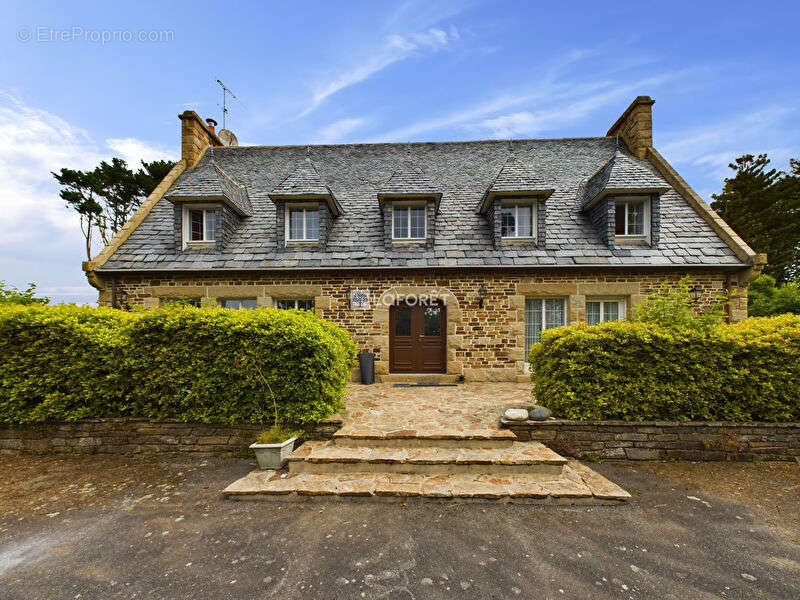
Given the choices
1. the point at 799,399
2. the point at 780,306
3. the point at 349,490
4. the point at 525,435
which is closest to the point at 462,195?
the point at 525,435

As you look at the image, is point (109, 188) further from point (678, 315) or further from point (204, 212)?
point (678, 315)

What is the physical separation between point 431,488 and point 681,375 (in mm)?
4682

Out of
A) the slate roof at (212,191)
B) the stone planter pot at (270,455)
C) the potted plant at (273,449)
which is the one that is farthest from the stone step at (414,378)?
the slate roof at (212,191)

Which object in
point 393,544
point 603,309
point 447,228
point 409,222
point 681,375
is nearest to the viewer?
point 393,544

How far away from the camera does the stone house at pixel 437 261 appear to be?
29.5ft

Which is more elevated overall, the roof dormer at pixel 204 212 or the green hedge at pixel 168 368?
the roof dormer at pixel 204 212

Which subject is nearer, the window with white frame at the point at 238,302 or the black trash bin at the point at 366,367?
the black trash bin at the point at 366,367

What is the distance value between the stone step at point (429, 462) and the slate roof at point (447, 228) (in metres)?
5.51

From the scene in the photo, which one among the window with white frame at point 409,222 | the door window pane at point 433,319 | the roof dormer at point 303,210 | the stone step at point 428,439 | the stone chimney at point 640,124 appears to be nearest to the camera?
the stone step at point 428,439

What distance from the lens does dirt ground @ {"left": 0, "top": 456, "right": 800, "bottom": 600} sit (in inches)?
108

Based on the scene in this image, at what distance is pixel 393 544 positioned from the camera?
3.26 m

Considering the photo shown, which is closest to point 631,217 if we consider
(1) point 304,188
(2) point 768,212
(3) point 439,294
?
(3) point 439,294

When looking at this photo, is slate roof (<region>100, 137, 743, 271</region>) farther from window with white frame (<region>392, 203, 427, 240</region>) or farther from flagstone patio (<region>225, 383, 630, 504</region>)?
flagstone patio (<region>225, 383, 630, 504</region>)

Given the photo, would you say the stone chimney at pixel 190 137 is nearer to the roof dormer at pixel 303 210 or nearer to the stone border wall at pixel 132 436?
the roof dormer at pixel 303 210
